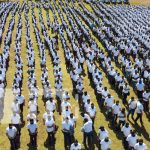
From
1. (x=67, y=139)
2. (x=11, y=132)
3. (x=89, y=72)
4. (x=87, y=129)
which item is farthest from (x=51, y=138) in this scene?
(x=89, y=72)

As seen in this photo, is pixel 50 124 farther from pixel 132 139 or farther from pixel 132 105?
pixel 132 105

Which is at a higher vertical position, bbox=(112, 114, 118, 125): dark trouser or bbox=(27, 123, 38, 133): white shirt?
bbox=(27, 123, 38, 133): white shirt

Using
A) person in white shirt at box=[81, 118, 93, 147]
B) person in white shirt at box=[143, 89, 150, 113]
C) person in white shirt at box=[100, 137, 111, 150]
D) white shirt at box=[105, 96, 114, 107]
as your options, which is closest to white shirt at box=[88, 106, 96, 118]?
person in white shirt at box=[81, 118, 93, 147]

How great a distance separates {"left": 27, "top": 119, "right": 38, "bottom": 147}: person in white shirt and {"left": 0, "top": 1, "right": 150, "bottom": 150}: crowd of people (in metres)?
0.04

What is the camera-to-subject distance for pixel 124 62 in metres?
29.1

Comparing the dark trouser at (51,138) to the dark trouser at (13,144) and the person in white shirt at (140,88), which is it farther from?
the person in white shirt at (140,88)

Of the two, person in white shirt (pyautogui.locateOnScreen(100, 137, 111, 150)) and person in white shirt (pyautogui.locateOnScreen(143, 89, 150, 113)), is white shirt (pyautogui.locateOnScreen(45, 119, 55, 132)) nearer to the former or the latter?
person in white shirt (pyautogui.locateOnScreen(100, 137, 111, 150))

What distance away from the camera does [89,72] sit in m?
27.7

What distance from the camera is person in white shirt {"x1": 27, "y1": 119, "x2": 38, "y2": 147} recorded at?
18.3m

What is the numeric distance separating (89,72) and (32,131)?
10.0m

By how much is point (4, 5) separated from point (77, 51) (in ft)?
99.8

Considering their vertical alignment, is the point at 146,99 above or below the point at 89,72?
above

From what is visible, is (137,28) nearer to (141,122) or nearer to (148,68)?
(148,68)

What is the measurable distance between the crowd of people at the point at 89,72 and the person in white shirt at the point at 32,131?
Result: 0.04 metres
